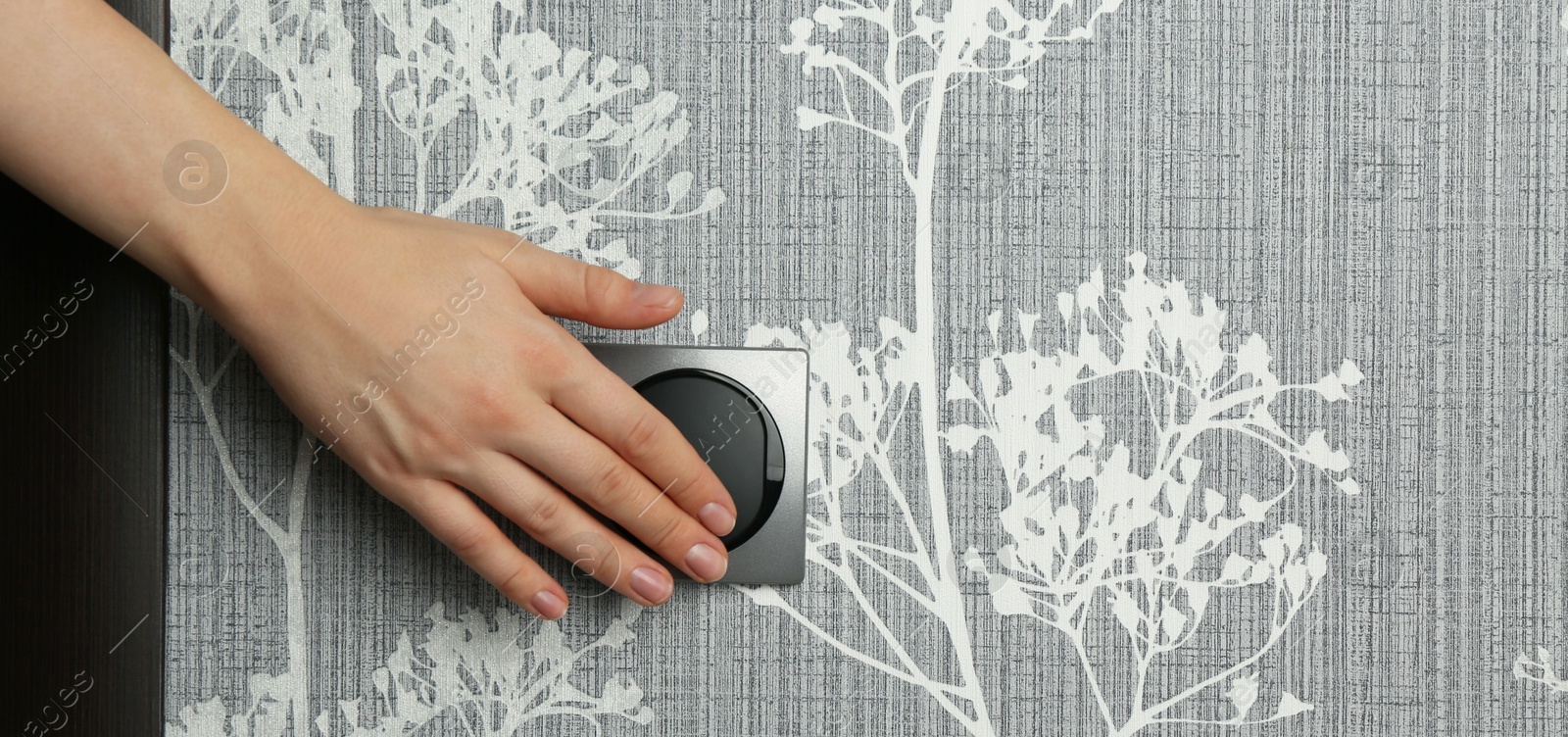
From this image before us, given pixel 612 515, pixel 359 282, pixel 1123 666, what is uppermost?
pixel 359 282

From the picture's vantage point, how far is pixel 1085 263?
68 cm

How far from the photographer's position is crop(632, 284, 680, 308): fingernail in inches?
23.7

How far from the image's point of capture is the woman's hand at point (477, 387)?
54cm

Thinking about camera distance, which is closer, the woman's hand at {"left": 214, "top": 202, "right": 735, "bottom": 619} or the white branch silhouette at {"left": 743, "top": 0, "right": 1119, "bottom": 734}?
the woman's hand at {"left": 214, "top": 202, "right": 735, "bottom": 619}

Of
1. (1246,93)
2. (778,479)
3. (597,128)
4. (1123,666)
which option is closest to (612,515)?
(778,479)

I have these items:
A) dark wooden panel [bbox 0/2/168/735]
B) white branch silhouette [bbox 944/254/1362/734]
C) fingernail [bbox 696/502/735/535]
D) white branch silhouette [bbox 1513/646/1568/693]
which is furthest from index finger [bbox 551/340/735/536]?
white branch silhouette [bbox 1513/646/1568/693]

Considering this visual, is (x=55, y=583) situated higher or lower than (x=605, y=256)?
lower

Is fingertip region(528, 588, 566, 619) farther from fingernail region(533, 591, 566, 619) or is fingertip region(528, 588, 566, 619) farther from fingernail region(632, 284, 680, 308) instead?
fingernail region(632, 284, 680, 308)

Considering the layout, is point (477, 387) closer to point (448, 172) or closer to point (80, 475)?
point (448, 172)

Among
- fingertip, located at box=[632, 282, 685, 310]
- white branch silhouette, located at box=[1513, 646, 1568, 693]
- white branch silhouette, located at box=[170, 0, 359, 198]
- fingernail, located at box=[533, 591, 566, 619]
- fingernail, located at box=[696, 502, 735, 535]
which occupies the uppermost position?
white branch silhouette, located at box=[170, 0, 359, 198]

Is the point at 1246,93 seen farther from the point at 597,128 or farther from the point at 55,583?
the point at 55,583

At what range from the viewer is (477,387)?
0.55 meters

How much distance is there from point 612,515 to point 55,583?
0.42 meters

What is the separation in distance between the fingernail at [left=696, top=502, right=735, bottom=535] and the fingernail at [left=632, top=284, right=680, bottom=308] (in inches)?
5.5
